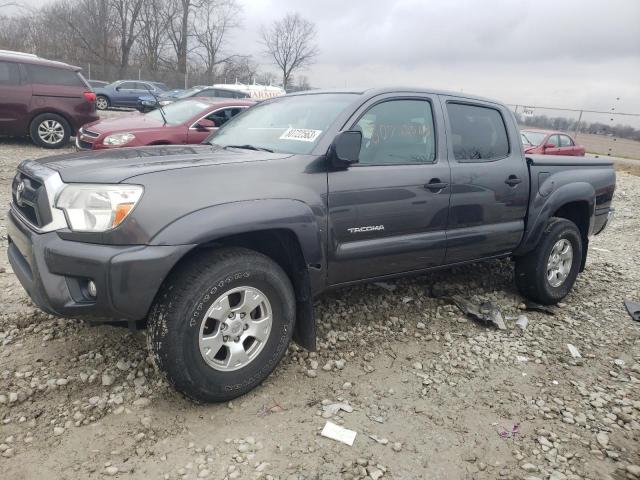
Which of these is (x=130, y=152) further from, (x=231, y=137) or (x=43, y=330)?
(x=43, y=330)

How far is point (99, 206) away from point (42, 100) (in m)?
9.15

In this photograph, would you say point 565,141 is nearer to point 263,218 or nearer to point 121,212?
point 263,218

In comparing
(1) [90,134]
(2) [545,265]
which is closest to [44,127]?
(1) [90,134]

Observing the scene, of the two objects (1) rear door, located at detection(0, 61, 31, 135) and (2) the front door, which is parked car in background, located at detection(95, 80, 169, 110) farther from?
(2) the front door

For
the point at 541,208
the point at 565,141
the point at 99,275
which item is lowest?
the point at 99,275

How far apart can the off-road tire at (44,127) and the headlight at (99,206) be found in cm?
905

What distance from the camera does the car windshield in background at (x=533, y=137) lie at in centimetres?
1384

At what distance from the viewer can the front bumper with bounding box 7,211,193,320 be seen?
220 cm

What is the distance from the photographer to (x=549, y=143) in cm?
1398

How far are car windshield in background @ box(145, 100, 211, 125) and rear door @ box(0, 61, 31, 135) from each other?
3.06 m

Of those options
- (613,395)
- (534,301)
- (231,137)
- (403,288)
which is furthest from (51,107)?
(613,395)

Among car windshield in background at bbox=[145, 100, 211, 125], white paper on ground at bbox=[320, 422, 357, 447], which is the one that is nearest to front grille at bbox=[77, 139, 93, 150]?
car windshield in background at bbox=[145, 100, 211, 125]

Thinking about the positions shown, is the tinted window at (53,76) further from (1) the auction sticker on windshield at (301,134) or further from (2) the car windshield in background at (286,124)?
(1) the auction sticker on windshield at (301,134)

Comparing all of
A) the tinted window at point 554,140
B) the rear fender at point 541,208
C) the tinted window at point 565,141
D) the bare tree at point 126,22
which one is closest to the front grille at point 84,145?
the rear fender at point 541,208
